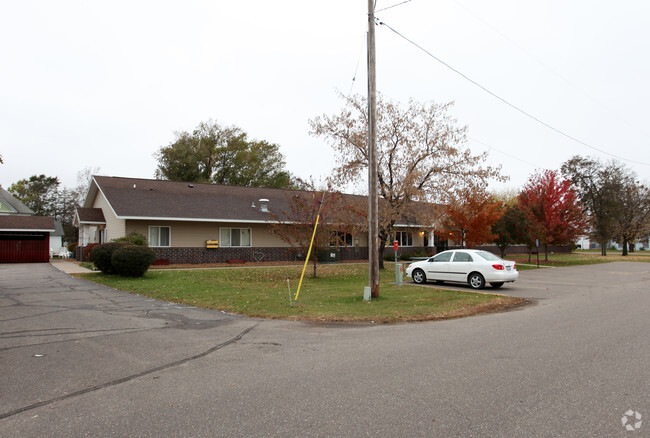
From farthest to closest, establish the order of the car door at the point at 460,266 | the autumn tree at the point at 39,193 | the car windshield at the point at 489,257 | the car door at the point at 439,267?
the autumn tree at the point at 39,193, the car door at the point at 439,267, the car door at the point at 460,266, the car windshield at the point at 489,257

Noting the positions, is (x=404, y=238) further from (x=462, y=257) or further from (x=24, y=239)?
(x=24, y=239)

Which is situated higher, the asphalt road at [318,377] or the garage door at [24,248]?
the garage door at [24,248]

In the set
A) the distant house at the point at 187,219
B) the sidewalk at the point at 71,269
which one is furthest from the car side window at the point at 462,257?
the sidewalk at the point at 71,269

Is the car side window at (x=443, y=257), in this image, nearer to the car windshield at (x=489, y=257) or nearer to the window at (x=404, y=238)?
the car windshield at (x=489, y=257)

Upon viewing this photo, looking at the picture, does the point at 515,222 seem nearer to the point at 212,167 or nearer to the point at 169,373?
the point at 169,373

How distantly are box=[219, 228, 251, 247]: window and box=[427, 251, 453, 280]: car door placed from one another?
48.5 ft

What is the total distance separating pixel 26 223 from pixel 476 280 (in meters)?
31.2

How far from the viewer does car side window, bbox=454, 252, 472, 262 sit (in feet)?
55.0

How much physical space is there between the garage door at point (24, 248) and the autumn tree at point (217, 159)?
62.6ft

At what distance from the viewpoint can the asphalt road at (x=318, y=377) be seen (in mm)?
4008

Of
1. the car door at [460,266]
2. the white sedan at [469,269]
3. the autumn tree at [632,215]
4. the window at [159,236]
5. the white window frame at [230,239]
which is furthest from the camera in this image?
the autumn tree at [632,215]

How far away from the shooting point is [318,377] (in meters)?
5.42

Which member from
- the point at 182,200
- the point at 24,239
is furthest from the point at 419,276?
the point at 24,239

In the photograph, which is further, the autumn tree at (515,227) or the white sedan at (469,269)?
the autumn tree at (515,227)
